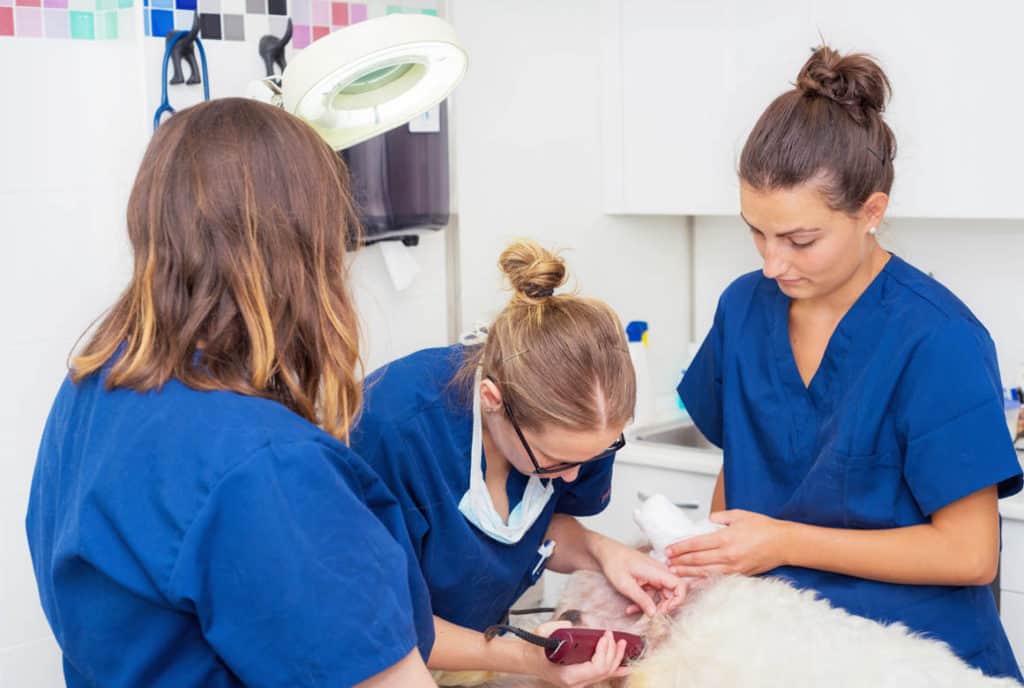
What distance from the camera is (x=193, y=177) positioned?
0.94 m

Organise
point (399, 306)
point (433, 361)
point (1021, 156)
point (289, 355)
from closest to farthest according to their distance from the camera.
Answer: point (289, 355)
point (433, 361)
point (1021, 156)
point (399, 306)

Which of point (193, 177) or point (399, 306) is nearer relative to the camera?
point (193, 177)

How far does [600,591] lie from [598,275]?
1247 mm

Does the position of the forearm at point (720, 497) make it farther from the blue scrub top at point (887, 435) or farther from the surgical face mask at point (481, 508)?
the surgical face mask at point (481, 508)

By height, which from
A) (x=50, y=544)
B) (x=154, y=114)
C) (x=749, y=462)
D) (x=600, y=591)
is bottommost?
(x=600, y=591)

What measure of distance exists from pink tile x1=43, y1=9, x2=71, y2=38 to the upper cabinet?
123 cm

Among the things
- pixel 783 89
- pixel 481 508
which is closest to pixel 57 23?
pixel 481 508

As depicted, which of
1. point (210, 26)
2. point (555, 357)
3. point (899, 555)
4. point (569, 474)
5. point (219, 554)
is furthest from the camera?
point (210, 26)

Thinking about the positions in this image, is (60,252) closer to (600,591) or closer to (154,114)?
(154,114)

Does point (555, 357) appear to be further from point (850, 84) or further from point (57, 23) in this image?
point (57, 23)

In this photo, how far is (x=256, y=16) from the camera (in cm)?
202

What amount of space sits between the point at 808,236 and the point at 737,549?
46cm

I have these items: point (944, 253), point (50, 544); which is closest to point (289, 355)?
point (50, 544)

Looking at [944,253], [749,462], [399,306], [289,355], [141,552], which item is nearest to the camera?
[141,552]
